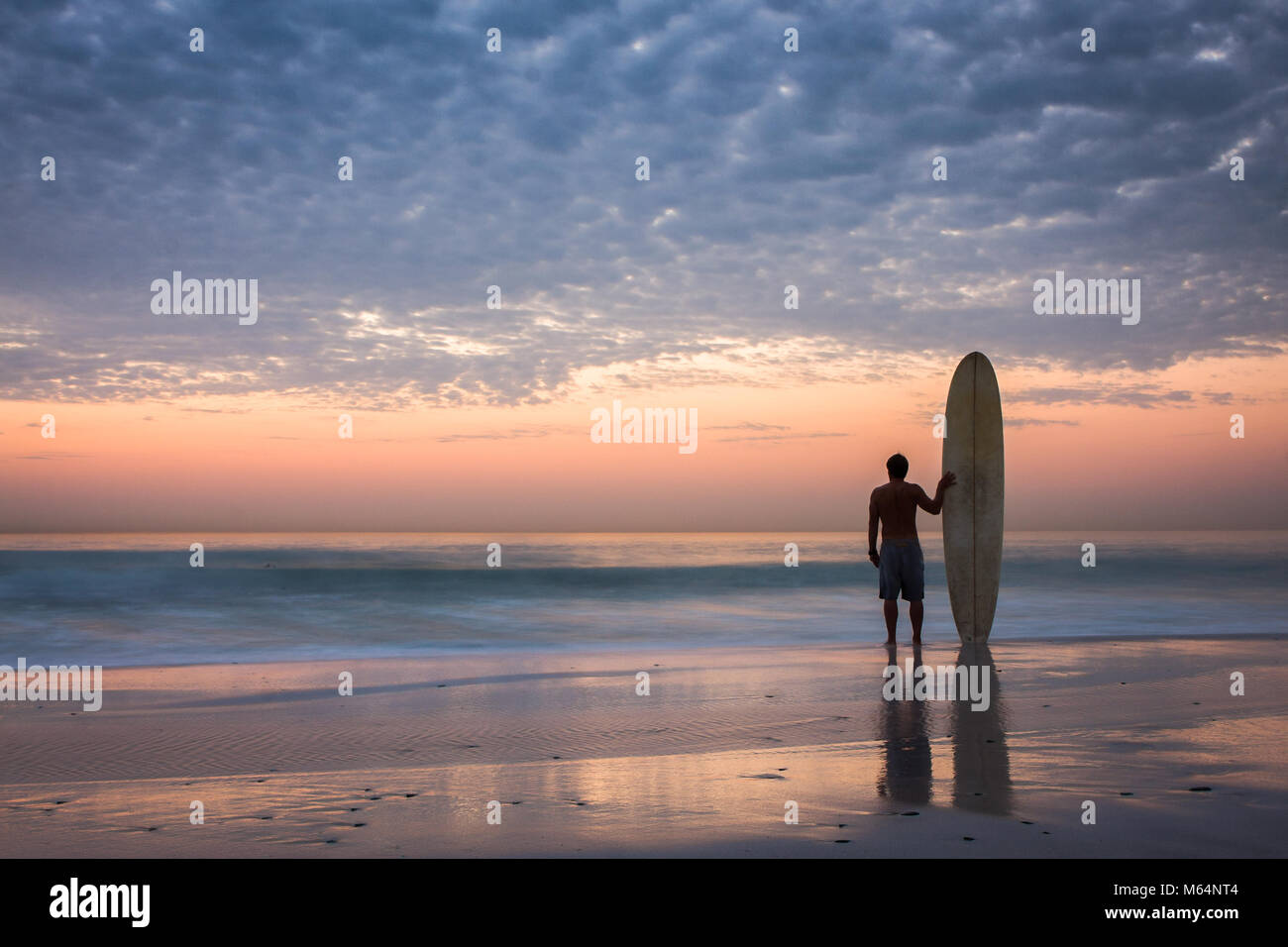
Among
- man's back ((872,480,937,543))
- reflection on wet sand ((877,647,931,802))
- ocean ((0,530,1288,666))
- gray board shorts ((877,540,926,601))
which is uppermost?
man's back ((872,480,937,543))

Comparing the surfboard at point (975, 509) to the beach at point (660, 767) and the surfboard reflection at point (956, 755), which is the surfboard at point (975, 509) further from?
the surfboard reflection at point (956, 755)

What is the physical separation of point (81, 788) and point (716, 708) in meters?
2.71

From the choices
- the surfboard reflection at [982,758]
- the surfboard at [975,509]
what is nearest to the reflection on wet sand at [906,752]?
the surfboard reflection at [982,758]

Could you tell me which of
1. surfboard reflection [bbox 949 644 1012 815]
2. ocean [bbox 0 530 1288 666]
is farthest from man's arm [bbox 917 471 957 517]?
surfboard reflection [bbox 949 644 1012 815]

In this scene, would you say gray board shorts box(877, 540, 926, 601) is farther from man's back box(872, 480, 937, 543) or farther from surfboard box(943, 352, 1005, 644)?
surfboard box(943, 352, 1005, 644)

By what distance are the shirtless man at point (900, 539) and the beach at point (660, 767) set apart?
1.18m

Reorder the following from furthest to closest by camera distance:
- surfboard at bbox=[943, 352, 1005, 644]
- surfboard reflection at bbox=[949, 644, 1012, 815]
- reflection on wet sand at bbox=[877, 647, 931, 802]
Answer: surfboard at bbox=[943, 352, 1005, 644]
reflection on wet sand at bbox=[877, 647, 931, 802]
surfboard reflection at bbox=[949, 644, 1012, 815]

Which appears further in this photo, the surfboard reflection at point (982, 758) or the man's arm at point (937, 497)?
the man's arm at point (937, 497)

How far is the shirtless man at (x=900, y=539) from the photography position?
6.91 m

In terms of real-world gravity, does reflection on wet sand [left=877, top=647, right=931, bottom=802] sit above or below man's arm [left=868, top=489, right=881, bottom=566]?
below

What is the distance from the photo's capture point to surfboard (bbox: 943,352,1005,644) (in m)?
7.16

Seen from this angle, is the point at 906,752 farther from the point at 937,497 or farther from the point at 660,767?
the point at 937,497

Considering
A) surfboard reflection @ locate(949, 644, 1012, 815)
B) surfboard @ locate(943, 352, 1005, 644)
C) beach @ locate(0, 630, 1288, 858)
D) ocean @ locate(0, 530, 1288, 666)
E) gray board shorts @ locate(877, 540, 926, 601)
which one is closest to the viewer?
beach @ locate(0, 630, 1288, 858)

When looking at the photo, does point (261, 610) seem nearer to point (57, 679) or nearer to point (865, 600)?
point (57, 679)
